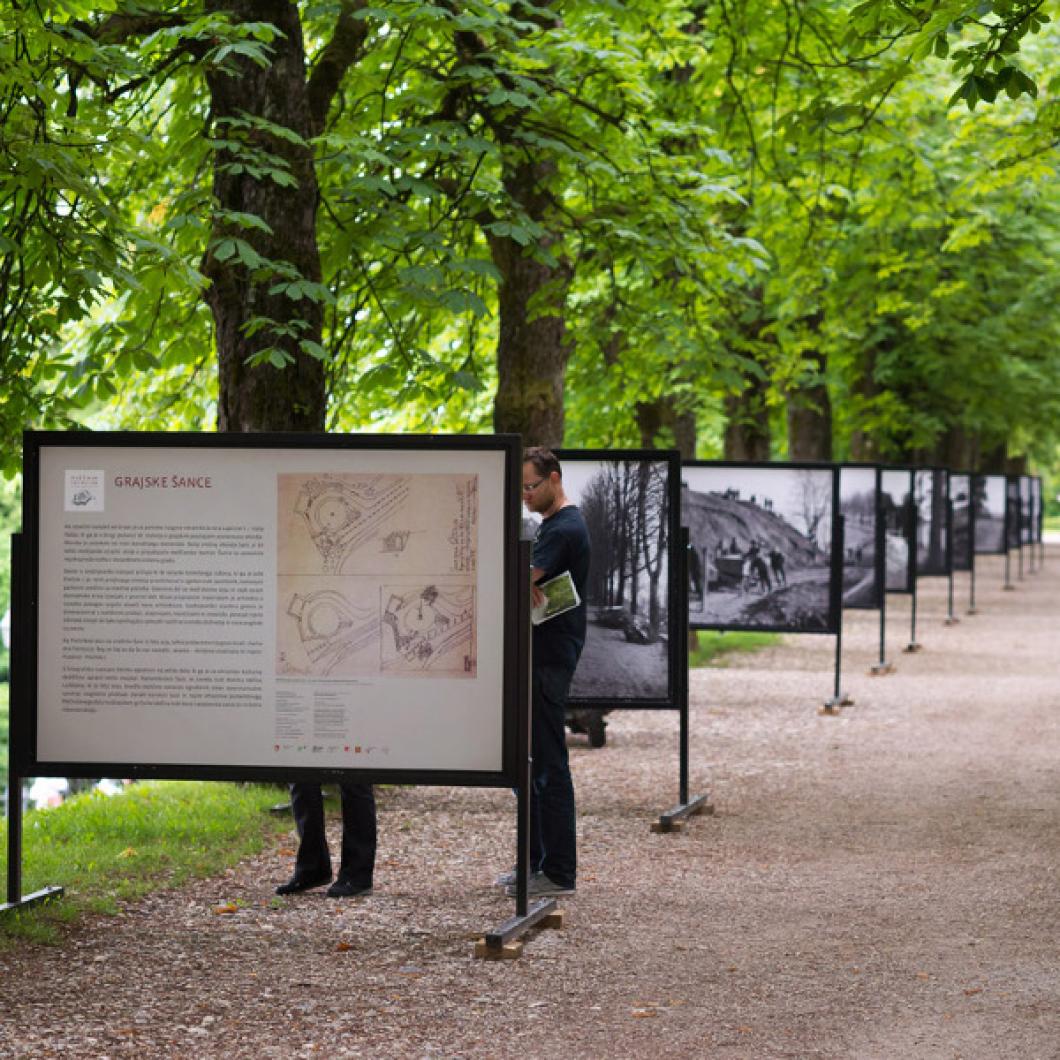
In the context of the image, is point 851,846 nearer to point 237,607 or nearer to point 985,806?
point 985,806

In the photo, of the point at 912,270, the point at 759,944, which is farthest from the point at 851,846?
the point at 912,270

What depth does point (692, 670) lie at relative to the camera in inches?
785

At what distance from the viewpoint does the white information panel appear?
725cm

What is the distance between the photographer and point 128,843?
959 cm

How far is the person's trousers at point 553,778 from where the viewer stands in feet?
26.8

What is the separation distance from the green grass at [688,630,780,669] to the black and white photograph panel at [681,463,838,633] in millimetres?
5050

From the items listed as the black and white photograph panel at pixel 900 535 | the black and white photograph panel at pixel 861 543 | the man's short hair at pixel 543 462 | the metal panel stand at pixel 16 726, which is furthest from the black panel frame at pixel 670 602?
the black and white photograph panel at pixel 900 535

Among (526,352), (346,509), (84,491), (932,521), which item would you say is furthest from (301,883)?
(932,521)

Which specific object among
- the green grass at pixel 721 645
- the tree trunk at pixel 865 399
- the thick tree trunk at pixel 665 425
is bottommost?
the green grass at pixel 721 645

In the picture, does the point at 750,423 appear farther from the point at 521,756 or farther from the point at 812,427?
the point at 521,756

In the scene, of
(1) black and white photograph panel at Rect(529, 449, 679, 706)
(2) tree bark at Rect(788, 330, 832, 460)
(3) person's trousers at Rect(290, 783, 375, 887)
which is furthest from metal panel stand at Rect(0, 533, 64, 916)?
(2) tree bark at Rect(788, 330, 832, 460)

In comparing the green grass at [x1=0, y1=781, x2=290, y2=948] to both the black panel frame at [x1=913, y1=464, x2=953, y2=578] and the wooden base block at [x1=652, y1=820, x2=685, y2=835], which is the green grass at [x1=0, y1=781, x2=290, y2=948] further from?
the black panel frame at [x1=913, y1=464, x2=953, y2=578]

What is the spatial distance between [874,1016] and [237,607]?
9.33 ft

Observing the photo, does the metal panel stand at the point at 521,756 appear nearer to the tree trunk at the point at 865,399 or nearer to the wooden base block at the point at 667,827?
the wooden base block at the point at 667,827
